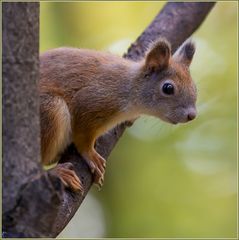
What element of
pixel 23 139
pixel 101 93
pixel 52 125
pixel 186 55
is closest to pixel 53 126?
pixel 52 125

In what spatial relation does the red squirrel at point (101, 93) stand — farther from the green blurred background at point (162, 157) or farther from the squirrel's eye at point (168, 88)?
the green blurred background at point (162, 157)

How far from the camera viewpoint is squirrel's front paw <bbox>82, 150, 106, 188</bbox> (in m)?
3.01

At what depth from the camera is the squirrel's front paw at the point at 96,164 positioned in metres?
3.01

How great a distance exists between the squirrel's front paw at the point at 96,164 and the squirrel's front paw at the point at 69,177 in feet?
0.57

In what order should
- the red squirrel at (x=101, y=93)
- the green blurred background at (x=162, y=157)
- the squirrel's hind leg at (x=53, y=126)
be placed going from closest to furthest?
1. the squirrel's hind leg at (x=53, y=126)
2. the red squirrel at (x=101, y=93)
3. the green blurred background at (x=162, y=157)

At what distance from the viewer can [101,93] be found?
331 centimetres

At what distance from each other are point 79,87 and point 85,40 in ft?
6.26

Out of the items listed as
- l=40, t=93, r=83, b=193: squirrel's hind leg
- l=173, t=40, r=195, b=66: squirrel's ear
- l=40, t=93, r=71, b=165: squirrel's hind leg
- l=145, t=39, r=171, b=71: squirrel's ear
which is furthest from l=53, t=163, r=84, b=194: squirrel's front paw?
l=173, t=40, r=195, b=66: squirrel's ear

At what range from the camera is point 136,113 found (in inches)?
134

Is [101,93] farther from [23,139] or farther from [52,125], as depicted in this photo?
[23,139]

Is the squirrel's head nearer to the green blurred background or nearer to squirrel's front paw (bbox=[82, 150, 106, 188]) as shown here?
squirrel's front paw (bbox=[82, 150, 106, 188])

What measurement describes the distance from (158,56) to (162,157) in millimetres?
1828

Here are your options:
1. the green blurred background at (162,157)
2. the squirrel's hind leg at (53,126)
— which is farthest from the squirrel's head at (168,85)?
the green blurred background at (162,157)

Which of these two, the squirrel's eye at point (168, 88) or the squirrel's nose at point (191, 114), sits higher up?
the squirrel's eye at point (168, 88)
